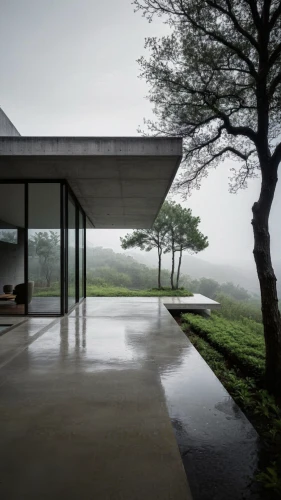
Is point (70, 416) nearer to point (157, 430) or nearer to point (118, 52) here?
point (157, 430)

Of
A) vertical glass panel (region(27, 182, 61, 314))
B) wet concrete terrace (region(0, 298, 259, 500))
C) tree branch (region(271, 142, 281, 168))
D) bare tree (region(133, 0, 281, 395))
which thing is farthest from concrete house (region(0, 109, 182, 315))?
wet concrete terrace (region(0, 298, 259, 500))

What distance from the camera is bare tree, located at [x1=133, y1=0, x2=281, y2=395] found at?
5668mm

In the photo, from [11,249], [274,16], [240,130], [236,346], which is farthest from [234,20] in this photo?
[11,249]

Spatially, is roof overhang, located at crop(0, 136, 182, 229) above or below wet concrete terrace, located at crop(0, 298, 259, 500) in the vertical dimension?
above

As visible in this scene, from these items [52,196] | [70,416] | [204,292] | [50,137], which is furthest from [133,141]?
[204,292]

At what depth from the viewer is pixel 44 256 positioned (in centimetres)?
773

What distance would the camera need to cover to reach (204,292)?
40.4 m

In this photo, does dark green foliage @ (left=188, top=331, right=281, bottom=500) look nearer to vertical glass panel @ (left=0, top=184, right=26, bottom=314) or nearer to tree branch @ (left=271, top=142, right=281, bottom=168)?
tree branch @ (left=271, top=142, right=281, bottom=168)

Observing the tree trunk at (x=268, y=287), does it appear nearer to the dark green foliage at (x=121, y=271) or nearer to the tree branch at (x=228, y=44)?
the tree branch at (x=228, y=44)

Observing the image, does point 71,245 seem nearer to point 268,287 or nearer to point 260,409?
point 268,287

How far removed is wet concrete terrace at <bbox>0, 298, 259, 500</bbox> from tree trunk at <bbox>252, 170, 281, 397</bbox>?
197 centimetres

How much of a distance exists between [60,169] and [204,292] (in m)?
35.6

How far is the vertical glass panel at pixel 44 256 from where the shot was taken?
769 centimetres

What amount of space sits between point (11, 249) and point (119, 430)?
13296mm
